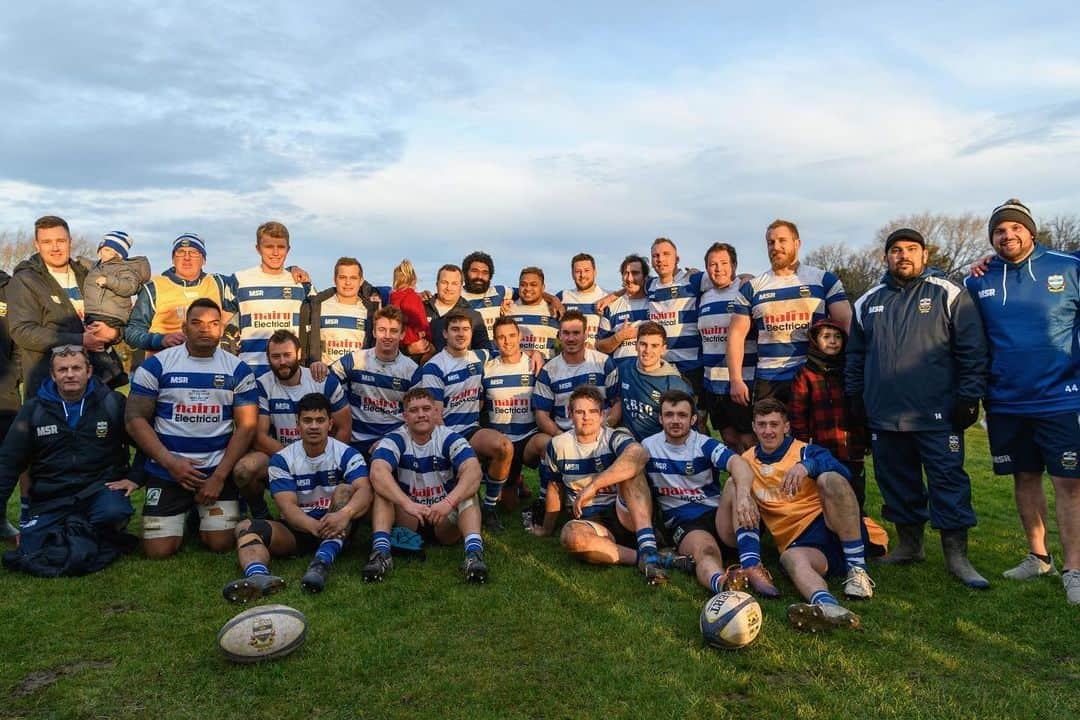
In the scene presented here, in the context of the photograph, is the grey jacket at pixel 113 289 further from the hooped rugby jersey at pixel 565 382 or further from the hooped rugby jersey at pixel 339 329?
the hooped rugby jersey at pixel 565 382

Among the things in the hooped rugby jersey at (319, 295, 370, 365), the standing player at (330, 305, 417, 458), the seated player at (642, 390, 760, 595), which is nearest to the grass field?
the seated player at (642, 390, 760, 595)

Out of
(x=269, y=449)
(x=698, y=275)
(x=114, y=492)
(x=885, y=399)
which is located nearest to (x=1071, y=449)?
(x=885, y=399)

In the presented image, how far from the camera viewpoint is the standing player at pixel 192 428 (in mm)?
5426

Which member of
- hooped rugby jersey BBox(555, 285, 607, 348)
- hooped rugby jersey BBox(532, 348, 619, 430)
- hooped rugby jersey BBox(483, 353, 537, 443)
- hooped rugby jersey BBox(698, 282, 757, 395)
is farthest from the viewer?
hooped rugby jersey BBox(555, 285, 607, 348)

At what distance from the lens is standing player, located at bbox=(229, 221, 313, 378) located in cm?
645

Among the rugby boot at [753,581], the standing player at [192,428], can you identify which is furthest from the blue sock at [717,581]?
the standing player at [192,428]

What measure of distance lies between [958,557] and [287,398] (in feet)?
16.3

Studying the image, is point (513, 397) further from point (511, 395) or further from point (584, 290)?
point (584, 290)

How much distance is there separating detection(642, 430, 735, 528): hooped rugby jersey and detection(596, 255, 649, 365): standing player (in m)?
1.74

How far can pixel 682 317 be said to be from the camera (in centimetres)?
682

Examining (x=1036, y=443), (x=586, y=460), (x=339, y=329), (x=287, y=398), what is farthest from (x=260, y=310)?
(x=1036, y=443)

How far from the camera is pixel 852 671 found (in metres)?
3.41

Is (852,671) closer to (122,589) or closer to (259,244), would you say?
(122,589)

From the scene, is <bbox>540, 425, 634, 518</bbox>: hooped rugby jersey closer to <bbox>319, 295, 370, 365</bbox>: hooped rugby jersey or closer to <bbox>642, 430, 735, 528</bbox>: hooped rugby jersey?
<bbox>642, 430, 735, 528</bbox>: hooped rugby jersey
